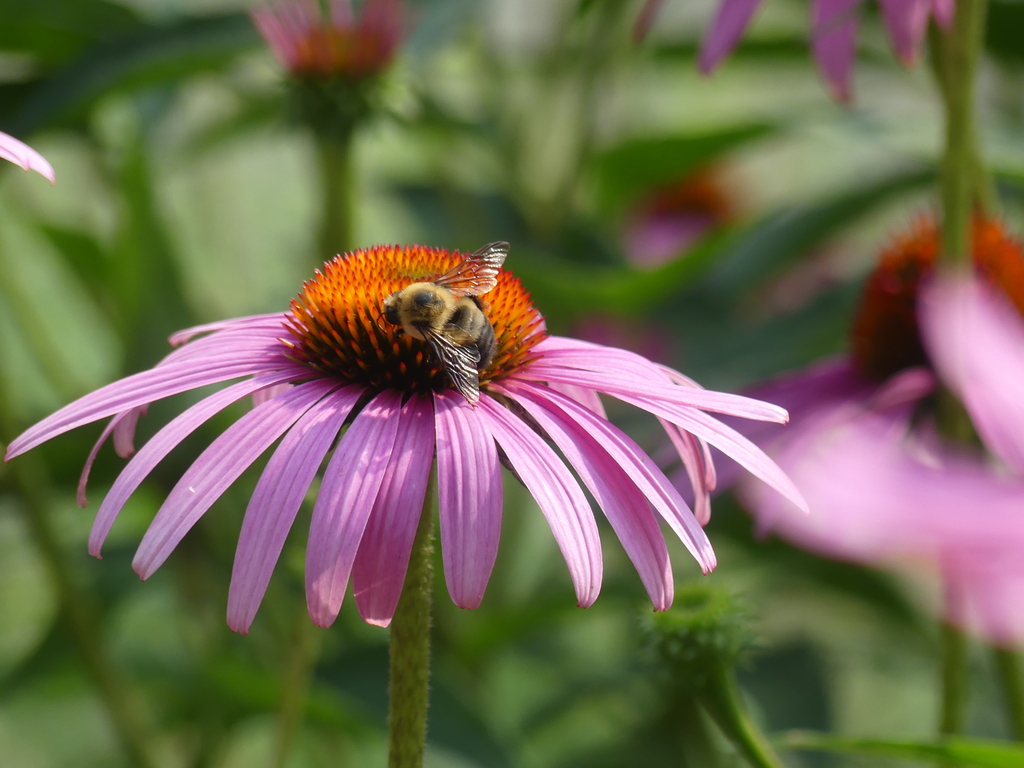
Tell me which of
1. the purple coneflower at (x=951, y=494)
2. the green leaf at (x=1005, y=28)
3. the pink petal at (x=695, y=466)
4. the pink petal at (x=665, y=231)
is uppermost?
the pink petal at (x=665, y=231)

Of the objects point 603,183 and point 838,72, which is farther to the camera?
point 603,183

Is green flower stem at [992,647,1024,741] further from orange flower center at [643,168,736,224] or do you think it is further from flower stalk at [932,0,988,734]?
orange flower center at [643,168,736,224]

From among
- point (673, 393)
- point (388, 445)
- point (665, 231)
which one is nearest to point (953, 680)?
point (673, 393)

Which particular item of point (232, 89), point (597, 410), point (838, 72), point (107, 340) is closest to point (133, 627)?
point (107, 340)

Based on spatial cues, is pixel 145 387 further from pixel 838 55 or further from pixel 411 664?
pixel 838 55

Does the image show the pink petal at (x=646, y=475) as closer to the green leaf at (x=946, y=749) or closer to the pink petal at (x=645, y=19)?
the green leaf at (x=946, y=749)

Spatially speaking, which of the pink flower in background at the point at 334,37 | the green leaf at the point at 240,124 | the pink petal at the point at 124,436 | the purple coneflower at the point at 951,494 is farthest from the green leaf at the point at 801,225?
the pink petal at the point at 124,436

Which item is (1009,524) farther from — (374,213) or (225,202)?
(374,213)

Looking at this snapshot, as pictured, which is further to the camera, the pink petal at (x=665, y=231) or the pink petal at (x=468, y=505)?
the pink petal at (x=665, y=231)
